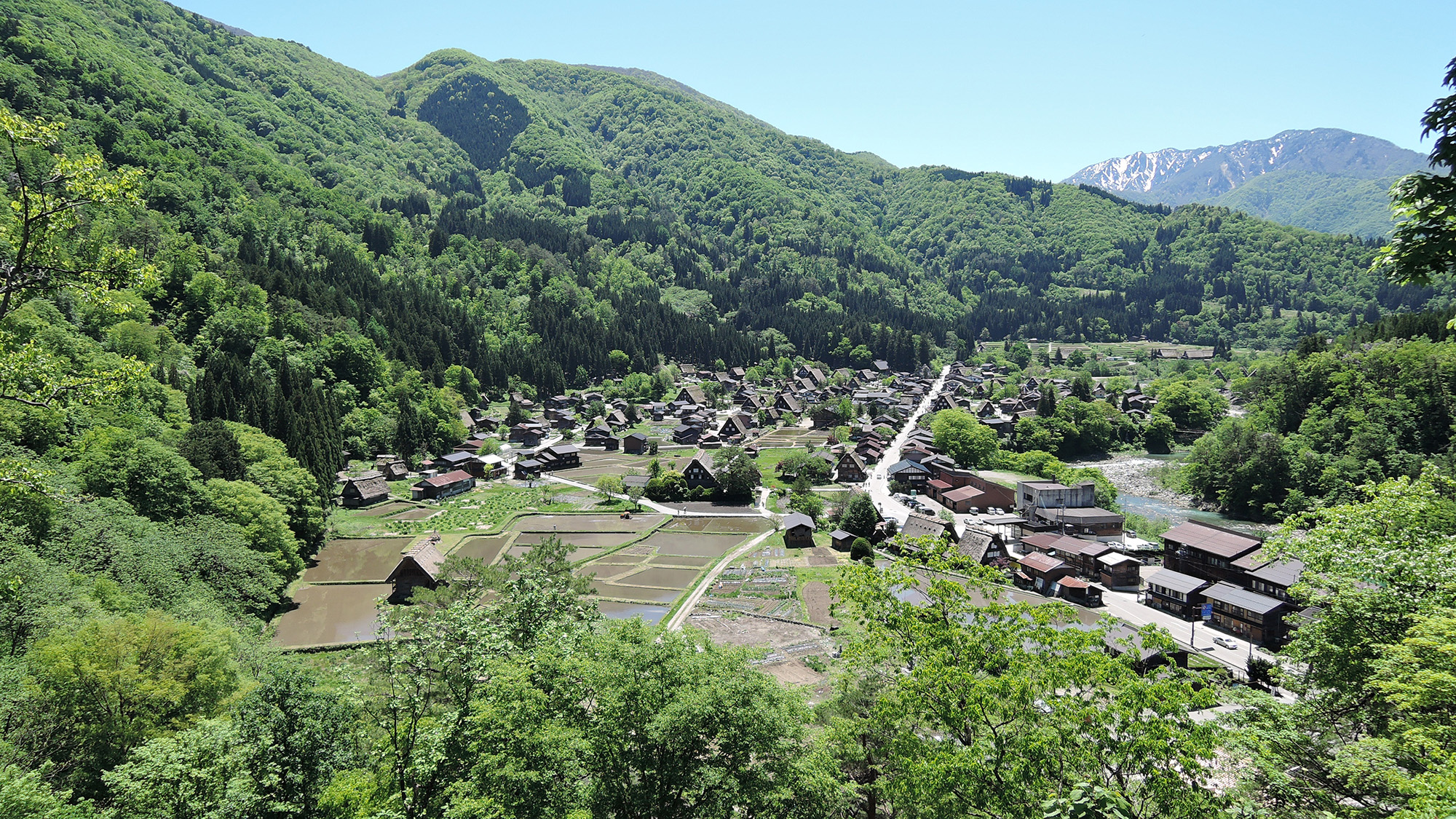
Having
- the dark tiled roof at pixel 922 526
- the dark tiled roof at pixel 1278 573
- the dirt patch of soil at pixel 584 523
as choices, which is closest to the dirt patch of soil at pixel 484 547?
the dirt patch of soil at pixel 584 523

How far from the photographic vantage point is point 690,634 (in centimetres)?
1582

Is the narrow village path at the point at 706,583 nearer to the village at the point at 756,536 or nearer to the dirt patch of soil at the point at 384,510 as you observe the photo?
the village at the point at 756,536

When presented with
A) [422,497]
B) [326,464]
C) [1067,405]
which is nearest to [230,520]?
[326,464]

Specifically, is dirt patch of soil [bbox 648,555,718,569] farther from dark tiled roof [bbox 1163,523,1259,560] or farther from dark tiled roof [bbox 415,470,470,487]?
dark tiled roof [bbox 1163,523,1259,560]

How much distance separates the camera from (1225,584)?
34.1 meters

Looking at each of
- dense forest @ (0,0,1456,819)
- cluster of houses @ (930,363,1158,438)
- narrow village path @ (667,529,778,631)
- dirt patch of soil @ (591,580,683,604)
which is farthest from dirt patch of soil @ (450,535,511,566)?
cluster of houses @ (930,363,1158,438)

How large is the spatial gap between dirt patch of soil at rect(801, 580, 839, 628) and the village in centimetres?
17

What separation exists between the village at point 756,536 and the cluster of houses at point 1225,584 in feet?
0.31

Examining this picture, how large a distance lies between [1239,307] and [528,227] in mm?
183392

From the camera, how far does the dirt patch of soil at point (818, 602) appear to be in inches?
1289

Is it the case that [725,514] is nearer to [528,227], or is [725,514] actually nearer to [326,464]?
[326,464]

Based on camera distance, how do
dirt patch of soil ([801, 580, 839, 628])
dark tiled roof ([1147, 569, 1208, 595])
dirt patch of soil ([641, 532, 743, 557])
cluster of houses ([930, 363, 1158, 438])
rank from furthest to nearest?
cluster of houses ([930, 363, 1158, 438]) → dirt patch of soil ([641, 532, 743, 557]) → dark tiled roof ([1147, 569, 1208, 595]) → dirt patch of soil ([801, 580, 839, 628])

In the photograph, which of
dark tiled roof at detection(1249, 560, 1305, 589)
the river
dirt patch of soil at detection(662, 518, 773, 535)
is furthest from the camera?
the river

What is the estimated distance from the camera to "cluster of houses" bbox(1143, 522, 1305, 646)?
102ft
